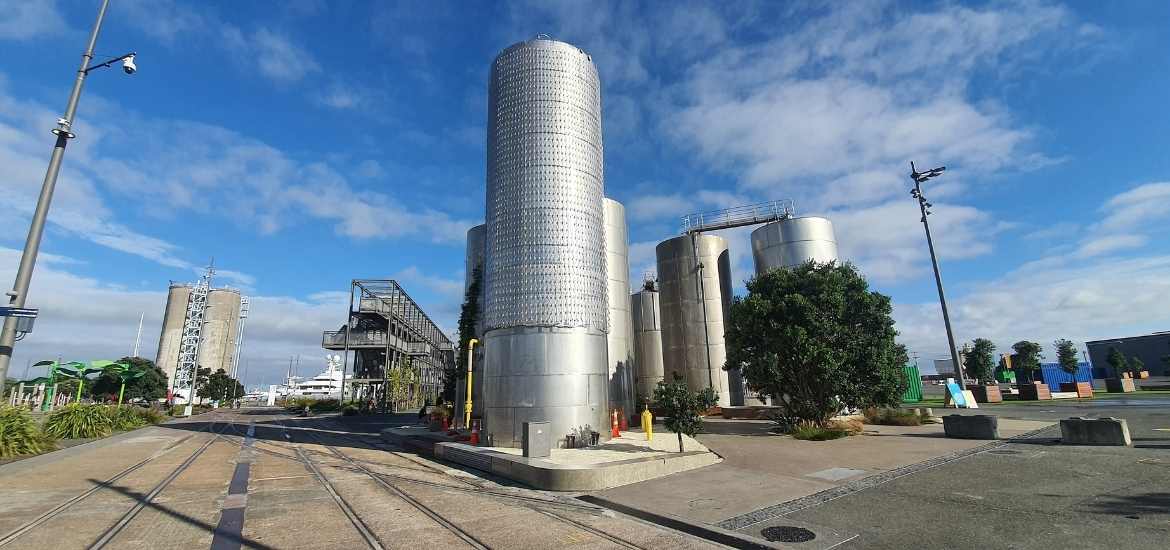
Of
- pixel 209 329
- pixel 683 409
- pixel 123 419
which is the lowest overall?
pixel 123 419

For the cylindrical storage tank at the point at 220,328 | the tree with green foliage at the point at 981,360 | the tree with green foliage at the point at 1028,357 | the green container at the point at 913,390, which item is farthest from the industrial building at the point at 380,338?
the cylindrical storage tank at the point at 220,328

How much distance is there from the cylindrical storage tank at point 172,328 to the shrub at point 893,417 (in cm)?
16543

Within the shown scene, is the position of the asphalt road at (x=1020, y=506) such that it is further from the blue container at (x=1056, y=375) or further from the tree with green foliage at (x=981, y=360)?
the blue container at (x=1056, y=375)

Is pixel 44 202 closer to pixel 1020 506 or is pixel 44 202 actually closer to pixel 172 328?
pixel 1020 506

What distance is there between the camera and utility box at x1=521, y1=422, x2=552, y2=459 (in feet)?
51.7

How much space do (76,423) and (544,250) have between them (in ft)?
90.5

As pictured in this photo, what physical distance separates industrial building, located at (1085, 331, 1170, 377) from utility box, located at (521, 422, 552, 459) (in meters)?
129

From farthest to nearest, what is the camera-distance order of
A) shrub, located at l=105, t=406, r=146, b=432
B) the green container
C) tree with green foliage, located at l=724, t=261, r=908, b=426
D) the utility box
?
the green container < shrub, located at l=105, t=406, r=146, b=432 < tree with green foliage, located at l=724, t=261, r=908, b=426 < the utility box

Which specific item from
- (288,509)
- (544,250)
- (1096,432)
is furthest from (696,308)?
(288,509)

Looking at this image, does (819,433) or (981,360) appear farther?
(981,360)

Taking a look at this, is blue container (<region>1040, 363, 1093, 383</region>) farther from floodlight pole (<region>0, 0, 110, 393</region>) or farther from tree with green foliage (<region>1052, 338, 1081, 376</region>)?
floodlight pole (<region>0, 0, 110, 393</region>)

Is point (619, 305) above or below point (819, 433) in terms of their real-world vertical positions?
above

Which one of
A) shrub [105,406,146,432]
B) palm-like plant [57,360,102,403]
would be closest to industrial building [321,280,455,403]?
shrub [105,406,146,432]

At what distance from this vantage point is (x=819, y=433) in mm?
20328
